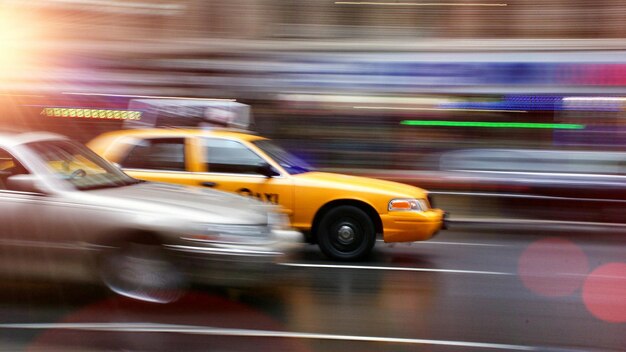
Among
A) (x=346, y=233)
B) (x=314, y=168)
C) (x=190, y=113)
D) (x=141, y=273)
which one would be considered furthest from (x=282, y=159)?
(x=190, y=113)

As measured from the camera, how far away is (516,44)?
15086 millimetres

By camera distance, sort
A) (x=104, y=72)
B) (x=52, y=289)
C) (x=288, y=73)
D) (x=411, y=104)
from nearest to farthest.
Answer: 1. (x=52, y=289)
2. (x=411, y=104)
3. (x=288, y=73)
4. (x=104, y=72)

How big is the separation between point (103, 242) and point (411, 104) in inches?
344

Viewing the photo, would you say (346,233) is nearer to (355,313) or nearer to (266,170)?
(266,170)

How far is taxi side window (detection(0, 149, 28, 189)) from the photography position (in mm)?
5539

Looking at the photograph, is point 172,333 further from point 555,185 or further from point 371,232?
point 555,185

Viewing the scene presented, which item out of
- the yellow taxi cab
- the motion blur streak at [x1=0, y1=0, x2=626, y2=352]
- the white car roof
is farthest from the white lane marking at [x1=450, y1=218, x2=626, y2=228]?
the white car roof

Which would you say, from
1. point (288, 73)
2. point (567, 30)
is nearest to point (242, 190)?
point (288, 73)

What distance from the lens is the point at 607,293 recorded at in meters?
6.59

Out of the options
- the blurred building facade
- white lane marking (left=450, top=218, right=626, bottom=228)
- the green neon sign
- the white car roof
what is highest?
the blurred building facade

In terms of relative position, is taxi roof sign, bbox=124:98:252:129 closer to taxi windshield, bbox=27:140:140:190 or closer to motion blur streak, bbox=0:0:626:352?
motion blur streak, bbox=0:0:626:352

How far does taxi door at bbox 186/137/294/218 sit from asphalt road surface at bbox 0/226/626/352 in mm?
829

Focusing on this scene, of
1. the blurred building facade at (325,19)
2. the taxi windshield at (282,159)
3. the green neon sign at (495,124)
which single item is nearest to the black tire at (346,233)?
the taxi windshield at (282,159)

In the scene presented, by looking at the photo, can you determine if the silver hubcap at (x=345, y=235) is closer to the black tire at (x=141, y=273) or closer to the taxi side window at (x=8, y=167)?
the black tire at (x=141, y=273)
